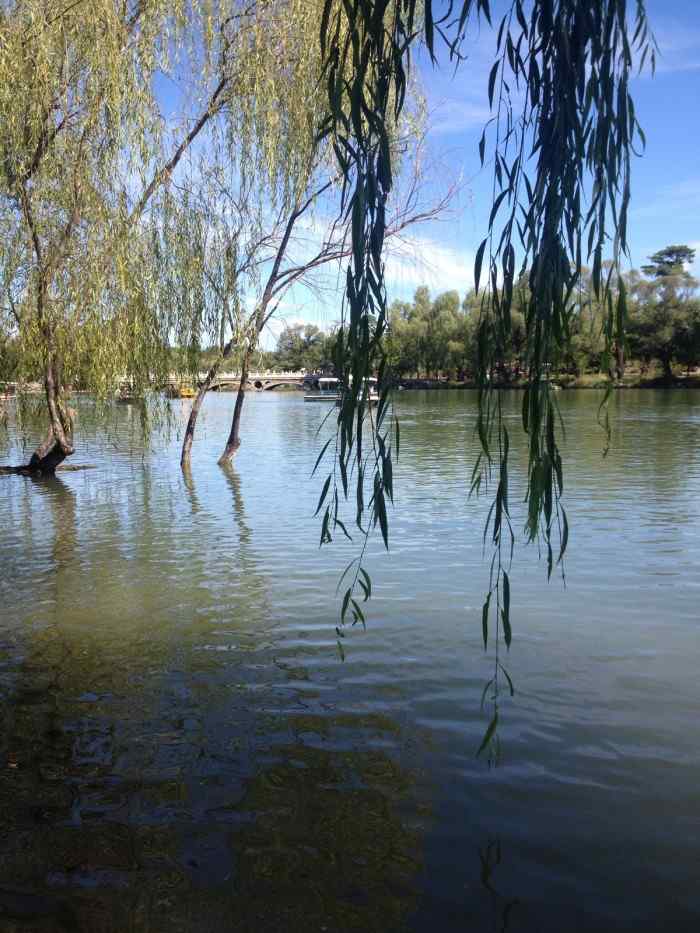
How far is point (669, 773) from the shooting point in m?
4.32

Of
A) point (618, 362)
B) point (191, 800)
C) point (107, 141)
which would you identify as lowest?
point (191, 800)

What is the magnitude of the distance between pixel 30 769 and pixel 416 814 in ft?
6.34

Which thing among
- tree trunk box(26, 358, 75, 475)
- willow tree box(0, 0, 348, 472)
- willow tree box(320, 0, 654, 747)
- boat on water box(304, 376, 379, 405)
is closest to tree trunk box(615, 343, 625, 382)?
willow tree box(320, 0, 654, 747)

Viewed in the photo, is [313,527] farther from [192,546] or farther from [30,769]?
[30,769]

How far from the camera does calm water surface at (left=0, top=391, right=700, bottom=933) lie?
339 cm

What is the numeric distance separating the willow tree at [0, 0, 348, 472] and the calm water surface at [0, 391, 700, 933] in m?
4.29

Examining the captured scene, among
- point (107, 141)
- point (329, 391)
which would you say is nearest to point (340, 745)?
point (107, 141)

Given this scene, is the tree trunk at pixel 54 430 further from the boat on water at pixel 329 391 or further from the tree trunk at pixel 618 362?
the tree trunk at pixel 618 362

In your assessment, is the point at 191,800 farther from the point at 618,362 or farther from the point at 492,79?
the point at 492,79

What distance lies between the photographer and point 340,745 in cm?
463

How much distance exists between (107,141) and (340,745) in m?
9.88

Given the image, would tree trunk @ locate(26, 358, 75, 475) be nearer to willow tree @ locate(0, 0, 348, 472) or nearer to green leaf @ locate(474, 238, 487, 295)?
willow tree @ locate(0, 0, 348, 472)

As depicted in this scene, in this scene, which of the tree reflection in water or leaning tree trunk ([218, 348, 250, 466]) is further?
leaning tree trunk ([218, 348, 250, 466])

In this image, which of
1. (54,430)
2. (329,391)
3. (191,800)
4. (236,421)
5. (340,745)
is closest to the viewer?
(191,800)
